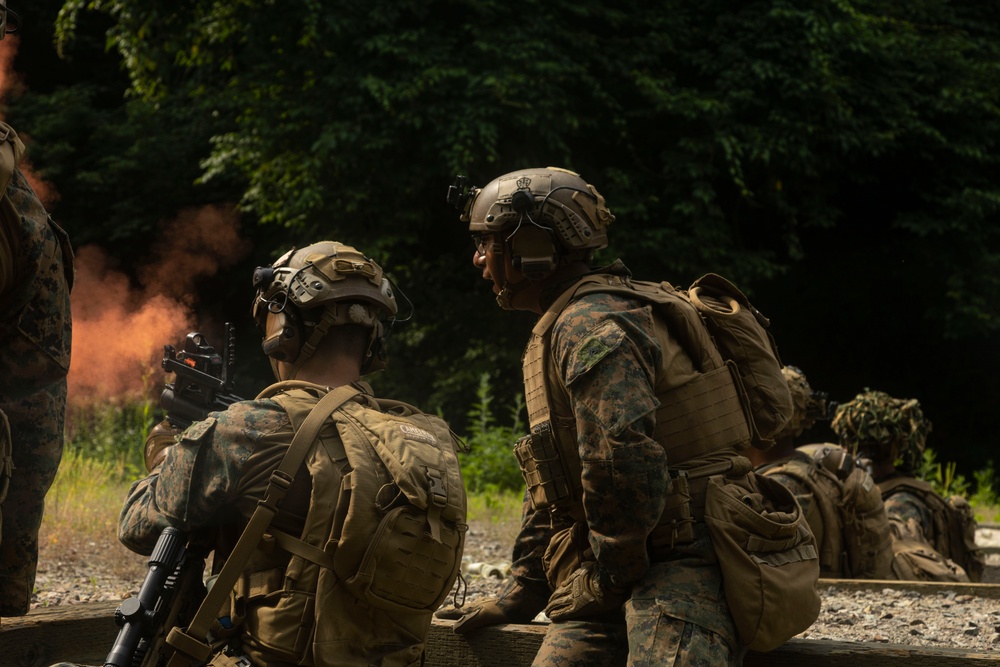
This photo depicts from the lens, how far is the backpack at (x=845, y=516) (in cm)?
728

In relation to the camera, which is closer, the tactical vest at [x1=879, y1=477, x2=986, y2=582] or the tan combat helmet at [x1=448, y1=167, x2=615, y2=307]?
the tan combat helmet at [x1=448, y1=167, x2=615, y2=307]

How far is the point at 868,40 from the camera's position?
16703 millimetres

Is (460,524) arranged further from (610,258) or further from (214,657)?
(610,258)

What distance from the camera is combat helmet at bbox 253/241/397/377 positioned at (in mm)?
3600

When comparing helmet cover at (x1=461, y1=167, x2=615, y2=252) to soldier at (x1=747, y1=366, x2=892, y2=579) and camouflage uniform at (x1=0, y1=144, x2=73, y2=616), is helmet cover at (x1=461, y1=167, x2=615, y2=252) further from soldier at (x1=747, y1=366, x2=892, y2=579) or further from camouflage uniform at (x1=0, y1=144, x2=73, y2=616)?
soldier at (x1=747, y1=366, x2=892, y2=579)

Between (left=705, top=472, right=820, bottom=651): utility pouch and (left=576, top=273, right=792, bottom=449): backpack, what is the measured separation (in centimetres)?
29

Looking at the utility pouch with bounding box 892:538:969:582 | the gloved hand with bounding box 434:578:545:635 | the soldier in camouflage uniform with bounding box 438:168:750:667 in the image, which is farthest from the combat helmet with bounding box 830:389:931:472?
the soldier in camouflage uniform with bounding box 438:168:750:667

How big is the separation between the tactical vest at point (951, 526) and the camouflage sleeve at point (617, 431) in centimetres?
554

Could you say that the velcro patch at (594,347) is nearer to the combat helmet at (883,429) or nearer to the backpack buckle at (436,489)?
the backpack buckle at (436,489)

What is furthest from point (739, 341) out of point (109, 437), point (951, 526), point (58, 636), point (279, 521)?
point (109, 437)

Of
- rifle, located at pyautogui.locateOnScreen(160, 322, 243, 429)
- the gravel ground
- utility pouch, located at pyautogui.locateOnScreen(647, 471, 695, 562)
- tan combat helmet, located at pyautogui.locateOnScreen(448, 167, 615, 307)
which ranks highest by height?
tan combat helmet, located at pyautogui.locateOnScreen(448, 167, 615, 307)

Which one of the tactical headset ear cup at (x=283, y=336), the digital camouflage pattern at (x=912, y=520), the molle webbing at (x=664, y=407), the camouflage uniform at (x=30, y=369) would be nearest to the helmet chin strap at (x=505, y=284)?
the molle webbing at (x=664, y=407)

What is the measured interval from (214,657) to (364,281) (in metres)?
1.14

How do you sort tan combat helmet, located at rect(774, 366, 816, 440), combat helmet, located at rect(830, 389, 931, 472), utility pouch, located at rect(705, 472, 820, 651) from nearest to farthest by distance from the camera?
utility pouch, located at rect(705, 472, 820, 651), tan combat helmet, located at rect(774, 366, 816, 440), combat helmet, located at rect(830, 389, 931, 472)
